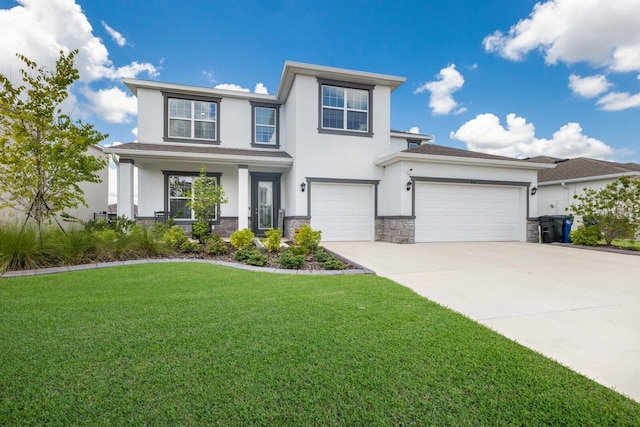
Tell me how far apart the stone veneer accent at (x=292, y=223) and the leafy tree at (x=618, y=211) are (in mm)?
10284

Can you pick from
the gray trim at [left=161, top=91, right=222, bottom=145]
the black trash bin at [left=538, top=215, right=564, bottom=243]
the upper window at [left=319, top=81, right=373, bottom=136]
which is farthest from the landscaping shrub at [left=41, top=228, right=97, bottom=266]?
the black trash bin at [left=538, top=215, right=564, bottom=243]

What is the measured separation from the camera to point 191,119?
11742mm

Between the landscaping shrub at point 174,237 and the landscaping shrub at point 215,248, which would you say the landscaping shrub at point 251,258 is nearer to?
the landscaping shrub at point 215,248

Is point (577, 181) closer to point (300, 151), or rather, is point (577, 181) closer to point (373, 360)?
point (300, 151)

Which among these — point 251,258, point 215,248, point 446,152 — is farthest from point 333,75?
point 251,258

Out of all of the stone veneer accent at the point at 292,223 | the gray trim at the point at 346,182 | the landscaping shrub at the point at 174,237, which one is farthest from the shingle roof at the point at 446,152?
the landscaping shrub at the point at 174,237

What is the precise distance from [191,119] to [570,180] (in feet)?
59.3

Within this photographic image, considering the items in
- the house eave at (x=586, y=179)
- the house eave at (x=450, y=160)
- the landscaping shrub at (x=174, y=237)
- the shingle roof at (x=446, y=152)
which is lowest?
the landscaping shrub at (x=174, y=237)

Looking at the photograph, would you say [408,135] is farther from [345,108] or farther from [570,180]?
[570,180]

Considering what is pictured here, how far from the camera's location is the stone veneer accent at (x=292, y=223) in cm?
1027

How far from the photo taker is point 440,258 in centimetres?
704

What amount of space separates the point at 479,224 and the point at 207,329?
1082 cm

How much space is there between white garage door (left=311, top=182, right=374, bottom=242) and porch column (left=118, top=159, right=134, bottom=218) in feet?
20.8

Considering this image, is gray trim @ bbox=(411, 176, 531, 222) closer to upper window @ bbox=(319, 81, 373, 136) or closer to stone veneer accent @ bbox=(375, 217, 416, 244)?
stone veneer accent @ bbox=(375, 217, 416, 244)
